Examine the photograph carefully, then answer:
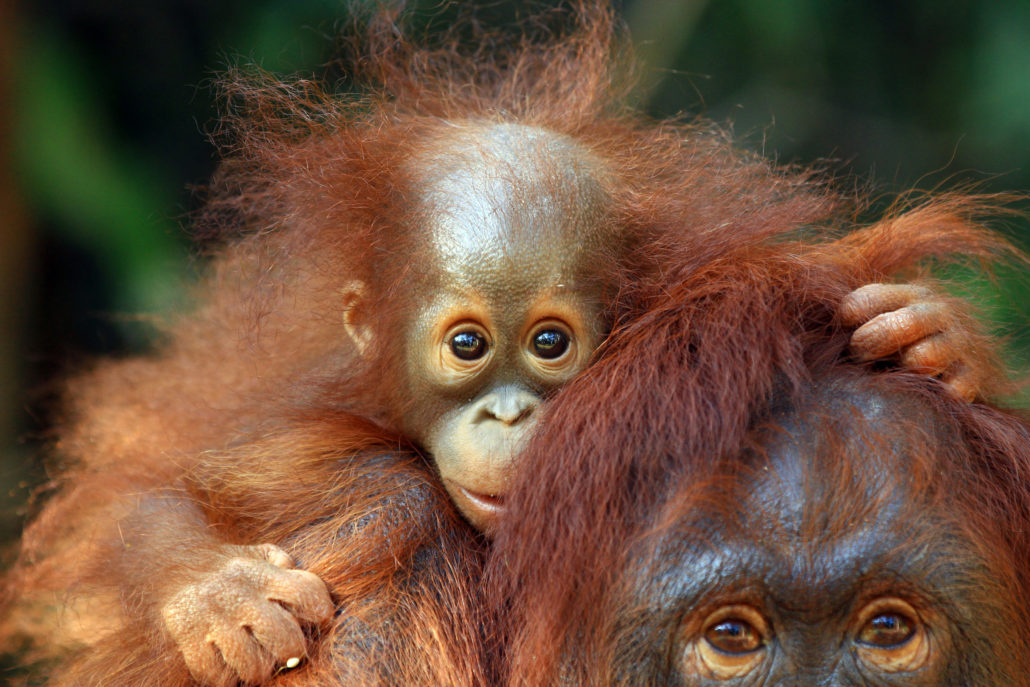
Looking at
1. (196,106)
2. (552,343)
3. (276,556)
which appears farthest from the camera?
(196,106)

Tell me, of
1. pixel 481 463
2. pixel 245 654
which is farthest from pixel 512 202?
pixel 245 654

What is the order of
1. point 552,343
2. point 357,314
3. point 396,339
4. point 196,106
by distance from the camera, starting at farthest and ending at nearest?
point 196,106 < point 357,314 < point 396,339 < point 552,343

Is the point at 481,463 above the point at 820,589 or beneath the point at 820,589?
beneath

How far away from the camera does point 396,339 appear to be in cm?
179

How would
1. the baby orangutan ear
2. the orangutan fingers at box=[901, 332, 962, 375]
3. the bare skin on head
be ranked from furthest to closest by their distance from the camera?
the baby orangutan ear < the bare skin on head < the orangutan fingers at box=[901, 332, 962, 375]

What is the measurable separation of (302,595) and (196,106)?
2.25 m

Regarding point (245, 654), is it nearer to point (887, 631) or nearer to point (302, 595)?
point (302, 595)

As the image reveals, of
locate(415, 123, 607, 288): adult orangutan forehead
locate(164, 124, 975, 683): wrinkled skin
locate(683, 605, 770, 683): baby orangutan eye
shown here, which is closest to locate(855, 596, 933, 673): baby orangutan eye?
locate(683, 605, 770, 683): baby orangutan eye

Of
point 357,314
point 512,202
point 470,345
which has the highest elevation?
point 512,202

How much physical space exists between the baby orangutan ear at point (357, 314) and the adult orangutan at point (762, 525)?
0.55m

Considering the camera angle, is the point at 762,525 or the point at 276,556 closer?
the point at 762,525

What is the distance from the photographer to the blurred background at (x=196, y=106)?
9.61 ft

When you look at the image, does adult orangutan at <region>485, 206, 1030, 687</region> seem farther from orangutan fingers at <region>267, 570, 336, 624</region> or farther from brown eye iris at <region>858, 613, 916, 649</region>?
orangutan fingers at <region>267, 570, 336, 624</region>

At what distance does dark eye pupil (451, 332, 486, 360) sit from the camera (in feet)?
5.56
